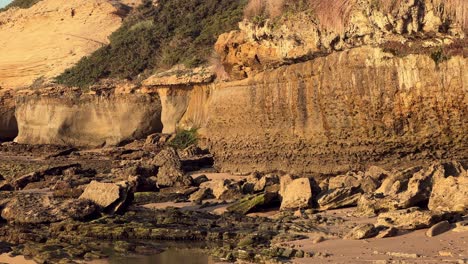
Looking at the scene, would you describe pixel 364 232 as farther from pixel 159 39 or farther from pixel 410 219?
pixel 159 39

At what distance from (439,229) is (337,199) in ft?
9.60

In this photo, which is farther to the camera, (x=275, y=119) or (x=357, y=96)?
(x=275, y=119)

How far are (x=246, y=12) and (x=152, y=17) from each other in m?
17.0

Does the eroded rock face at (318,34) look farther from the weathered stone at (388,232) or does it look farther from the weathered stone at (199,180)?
the weathered stone at (388,232)

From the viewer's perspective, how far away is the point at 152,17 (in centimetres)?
Answer: 3372

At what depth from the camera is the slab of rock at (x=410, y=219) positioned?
29.7 ft

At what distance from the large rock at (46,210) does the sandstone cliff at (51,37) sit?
66.1 feet

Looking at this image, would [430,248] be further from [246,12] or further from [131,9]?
[131,9]

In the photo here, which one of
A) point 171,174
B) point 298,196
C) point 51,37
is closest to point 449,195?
point 298,196

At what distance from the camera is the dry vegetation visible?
12867mm

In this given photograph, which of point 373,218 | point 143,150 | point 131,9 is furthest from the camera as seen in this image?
point 131,9

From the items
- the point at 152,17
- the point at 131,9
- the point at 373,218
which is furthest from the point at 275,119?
the point at 131,9

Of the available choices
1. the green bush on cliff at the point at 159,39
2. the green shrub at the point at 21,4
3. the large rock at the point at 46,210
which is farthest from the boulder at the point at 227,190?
the green shrub at the point at 21,4

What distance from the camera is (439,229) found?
28.8ft
